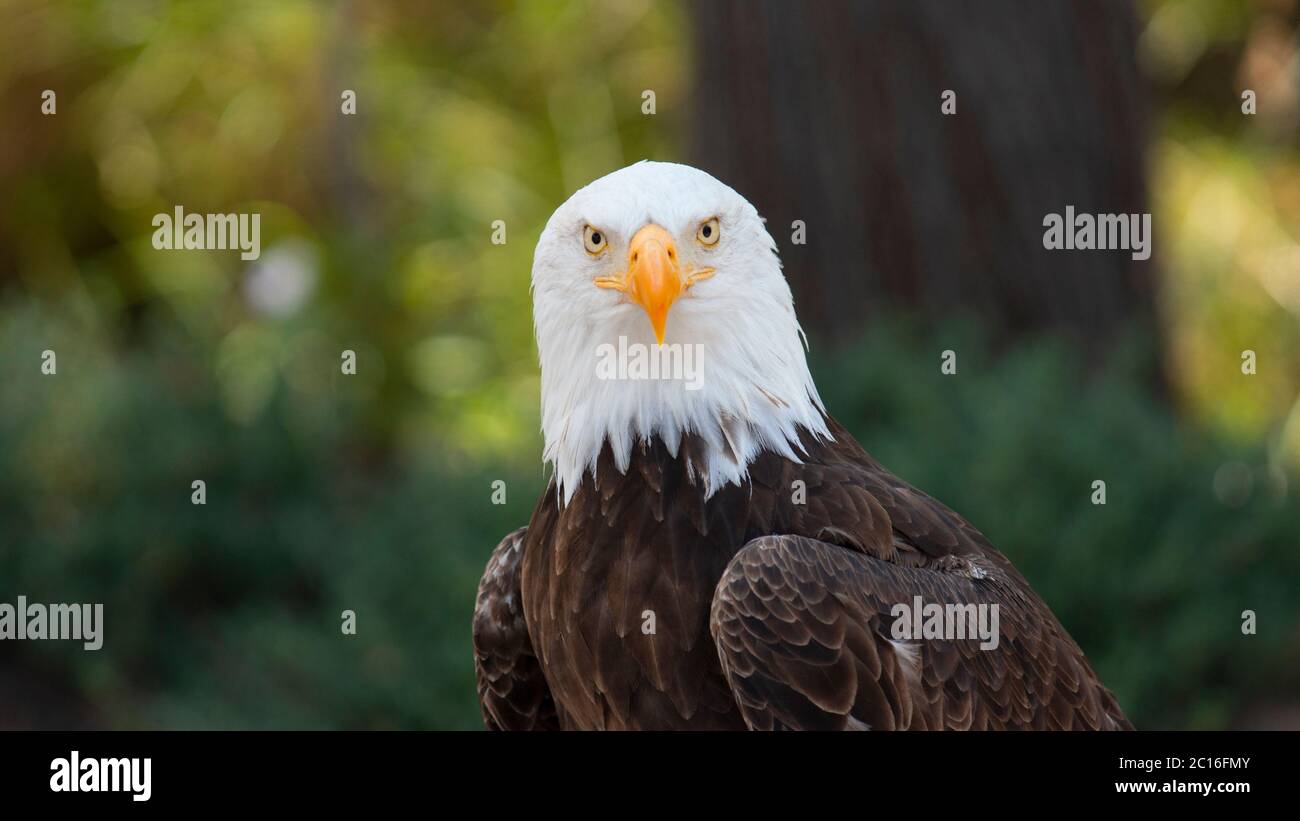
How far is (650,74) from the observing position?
42.4 feet

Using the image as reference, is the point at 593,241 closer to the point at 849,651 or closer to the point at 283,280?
the point at 849,651

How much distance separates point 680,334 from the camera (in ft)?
10.9

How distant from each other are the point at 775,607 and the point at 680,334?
0.65m

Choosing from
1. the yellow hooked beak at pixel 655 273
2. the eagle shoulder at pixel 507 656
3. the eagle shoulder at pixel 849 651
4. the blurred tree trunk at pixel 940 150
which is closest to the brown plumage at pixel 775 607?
the eagle shoulder at pixel 849 651

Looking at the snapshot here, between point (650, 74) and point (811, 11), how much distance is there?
5.45 m

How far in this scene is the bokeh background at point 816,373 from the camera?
20.2ft

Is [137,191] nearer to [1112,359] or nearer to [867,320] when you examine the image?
[867,320]

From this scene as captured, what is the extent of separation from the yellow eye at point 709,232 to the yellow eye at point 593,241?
0.66ft

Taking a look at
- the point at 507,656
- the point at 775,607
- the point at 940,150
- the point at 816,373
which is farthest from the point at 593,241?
the point at 940,150

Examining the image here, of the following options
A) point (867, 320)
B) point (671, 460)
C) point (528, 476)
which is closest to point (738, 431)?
point (671, 460)

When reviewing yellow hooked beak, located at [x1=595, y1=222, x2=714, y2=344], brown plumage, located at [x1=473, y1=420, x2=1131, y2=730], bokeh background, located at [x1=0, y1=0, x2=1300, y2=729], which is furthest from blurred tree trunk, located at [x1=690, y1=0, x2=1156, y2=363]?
yellow hooked beak, located at [x1=595, y1=222, x2=714, y2=344]

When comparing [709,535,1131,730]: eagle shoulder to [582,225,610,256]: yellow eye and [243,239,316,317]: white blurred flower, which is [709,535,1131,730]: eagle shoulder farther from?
[243,239,316,317]: white blurred flower

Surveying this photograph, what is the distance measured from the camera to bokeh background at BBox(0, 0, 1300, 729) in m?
6.15

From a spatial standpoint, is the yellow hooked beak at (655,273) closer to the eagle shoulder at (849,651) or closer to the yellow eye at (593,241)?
the yellow eye at (593,241)
